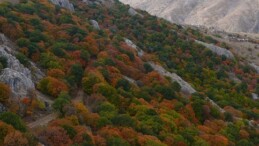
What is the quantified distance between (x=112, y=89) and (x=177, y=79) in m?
24.5

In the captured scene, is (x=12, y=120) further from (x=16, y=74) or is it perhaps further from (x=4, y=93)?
(x=16, y=74)

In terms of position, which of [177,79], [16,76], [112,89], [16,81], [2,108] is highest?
[177,79]

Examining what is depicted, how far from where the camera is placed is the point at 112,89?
166ft

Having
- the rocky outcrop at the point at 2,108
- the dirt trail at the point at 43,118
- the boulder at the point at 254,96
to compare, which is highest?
the boulder at the point at 254,96

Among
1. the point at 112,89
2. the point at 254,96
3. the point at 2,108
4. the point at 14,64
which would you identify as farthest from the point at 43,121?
the point at 254,96

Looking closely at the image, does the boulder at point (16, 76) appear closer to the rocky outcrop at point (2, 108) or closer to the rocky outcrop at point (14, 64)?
the rocky outcrop at point (14, 64)

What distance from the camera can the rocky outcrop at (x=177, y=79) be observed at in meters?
68.5

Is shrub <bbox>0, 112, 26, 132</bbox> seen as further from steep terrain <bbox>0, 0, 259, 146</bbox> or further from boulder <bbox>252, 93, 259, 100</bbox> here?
boulder <bbox>252, 93, 259, 100</bbox>

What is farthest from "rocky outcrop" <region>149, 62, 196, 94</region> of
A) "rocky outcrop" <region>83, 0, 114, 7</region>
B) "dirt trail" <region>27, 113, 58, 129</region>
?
"rocky outcrop" <region>83, 0, 114, 7</region>

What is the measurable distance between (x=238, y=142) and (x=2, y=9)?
43.9 metres

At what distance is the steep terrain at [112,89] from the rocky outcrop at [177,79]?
0.34 metres

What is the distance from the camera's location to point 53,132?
3281 cm

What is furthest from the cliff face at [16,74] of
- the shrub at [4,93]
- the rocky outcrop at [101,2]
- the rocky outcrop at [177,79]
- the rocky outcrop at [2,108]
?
the rocky outcrop at [101,2]

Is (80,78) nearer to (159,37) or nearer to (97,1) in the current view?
(159,37)
